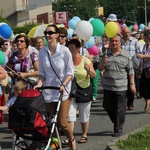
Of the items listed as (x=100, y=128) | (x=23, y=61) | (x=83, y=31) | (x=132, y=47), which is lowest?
(x=100, y=128)

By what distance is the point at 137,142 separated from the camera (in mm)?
8844

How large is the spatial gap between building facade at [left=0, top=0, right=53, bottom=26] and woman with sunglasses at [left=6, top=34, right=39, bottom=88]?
68.0 metres

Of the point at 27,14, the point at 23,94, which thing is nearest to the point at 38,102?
the point at 23,94

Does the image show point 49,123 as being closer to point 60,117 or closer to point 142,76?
point 60,117

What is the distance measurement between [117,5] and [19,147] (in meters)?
145

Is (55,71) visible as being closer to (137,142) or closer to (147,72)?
(137,142)

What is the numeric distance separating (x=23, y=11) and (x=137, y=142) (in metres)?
77.1

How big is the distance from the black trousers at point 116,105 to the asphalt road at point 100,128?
0.31 m

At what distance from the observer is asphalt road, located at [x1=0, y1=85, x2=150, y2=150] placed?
9648 mm

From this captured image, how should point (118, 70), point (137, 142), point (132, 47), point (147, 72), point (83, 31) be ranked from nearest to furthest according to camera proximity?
point (137, 142) → point (118, 70) → point (83, 31) → point (147, 72) → point (132, 47)

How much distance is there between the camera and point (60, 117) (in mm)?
7973

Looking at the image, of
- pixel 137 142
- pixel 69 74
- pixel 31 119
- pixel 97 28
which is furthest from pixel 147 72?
pixel 31 119

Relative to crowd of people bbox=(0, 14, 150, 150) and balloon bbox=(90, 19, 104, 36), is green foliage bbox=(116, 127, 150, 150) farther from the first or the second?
balloon bbox=(90, 19, 104, 36)

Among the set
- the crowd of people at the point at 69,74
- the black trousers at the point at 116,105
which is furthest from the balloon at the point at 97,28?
the black trousers at the point at 116,105
